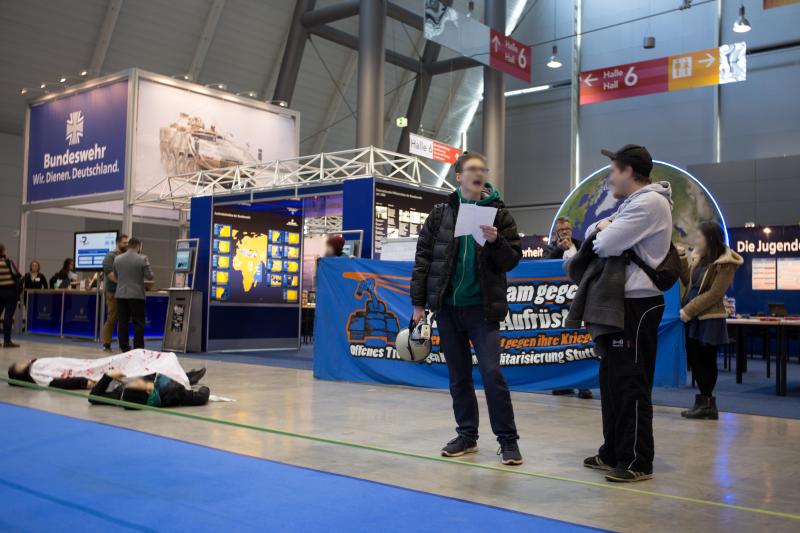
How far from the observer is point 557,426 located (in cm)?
498

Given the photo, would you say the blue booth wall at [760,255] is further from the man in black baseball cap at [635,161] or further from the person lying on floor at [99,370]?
the man in black baseball cap at [635,161]

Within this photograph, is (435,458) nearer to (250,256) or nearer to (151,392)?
(151,392)

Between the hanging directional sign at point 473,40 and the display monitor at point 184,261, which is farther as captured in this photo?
the hanging directional sign at point 473,40

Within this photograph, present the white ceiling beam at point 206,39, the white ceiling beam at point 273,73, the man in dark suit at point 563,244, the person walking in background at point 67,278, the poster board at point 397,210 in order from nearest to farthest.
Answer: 1. the man in dark suit at point 563,244
2. the poster board at point 397,210
3. the person walking in background at point 67,278
4. the white ceiling beam at point 206,39
5. the white ceiling beam at point 273,73

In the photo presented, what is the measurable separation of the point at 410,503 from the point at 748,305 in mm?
12423

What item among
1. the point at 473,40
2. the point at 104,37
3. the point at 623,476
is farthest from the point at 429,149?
the point at 623,476

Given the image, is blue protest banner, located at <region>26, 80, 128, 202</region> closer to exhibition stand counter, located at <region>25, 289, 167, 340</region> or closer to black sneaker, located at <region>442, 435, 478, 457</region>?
exhibition stand counter, located at <region>25, 289, 167, 340</region>

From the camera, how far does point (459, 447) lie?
3.88 meters

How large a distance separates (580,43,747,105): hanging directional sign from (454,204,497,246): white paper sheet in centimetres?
1131

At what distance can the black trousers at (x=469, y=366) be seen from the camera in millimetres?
3705

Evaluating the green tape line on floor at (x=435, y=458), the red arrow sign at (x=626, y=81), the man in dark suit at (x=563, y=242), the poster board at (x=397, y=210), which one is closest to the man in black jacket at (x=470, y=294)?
the green tape line on floor at (x=435, y=458)

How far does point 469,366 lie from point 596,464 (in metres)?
0.79

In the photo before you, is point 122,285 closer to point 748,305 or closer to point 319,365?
point 319,365

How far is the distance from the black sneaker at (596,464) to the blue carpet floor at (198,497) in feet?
3.49
